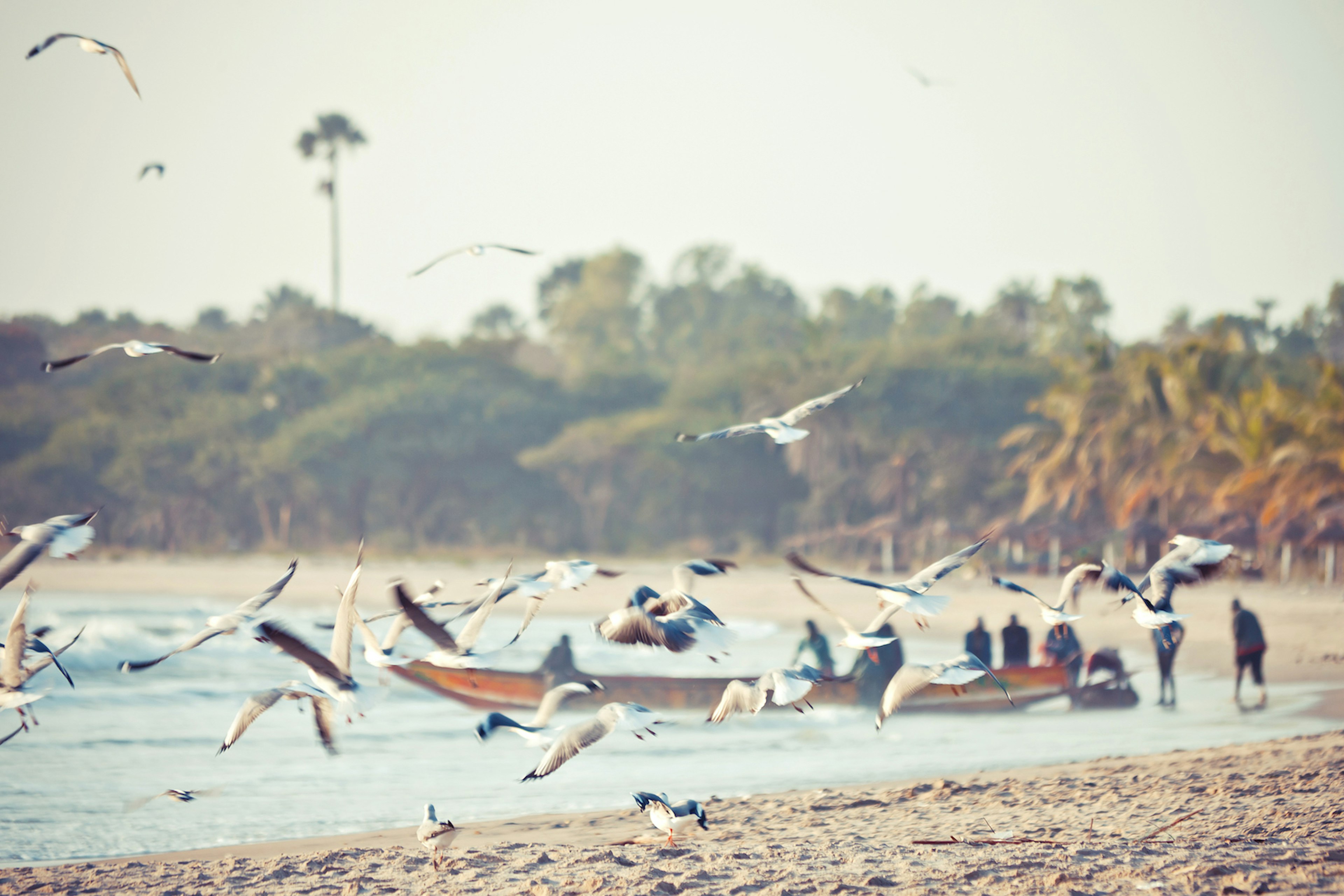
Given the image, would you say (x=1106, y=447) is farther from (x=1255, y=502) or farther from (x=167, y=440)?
(x=167, y=440)

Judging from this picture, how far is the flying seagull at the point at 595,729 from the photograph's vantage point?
Result: 703 cm

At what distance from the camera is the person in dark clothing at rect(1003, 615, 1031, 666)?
49.6ft

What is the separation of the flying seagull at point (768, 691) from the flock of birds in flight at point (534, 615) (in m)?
0.01

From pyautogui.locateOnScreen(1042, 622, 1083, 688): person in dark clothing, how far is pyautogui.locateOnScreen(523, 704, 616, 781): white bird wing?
9700mm

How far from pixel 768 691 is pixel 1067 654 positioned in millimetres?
9088

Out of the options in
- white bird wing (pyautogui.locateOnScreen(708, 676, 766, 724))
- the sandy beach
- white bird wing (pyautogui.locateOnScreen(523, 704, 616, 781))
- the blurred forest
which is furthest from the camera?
the blurred forest

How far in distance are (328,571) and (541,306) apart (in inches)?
1908

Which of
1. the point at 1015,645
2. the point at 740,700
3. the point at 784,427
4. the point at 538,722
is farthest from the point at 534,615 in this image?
the point at 1015,645

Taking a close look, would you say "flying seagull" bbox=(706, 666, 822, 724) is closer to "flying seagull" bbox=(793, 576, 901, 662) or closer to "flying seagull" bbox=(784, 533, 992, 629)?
"flying seagull" bbox=(793, 576, 901, 662)

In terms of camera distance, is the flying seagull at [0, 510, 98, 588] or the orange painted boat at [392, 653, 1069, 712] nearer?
the flying seagull at [0, 510, 98, 588]

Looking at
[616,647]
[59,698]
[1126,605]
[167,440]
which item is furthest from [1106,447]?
[167,440]

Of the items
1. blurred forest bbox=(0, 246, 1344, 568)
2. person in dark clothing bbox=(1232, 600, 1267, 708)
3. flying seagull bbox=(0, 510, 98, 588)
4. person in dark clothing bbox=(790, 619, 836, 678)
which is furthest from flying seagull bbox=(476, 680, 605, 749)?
blurred forest bbox=(0, 246, 1344, 568)

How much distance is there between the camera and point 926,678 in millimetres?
7773

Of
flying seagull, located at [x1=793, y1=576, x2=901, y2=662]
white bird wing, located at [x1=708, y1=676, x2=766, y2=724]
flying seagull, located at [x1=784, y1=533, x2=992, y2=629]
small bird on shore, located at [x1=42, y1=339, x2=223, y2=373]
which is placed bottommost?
white bird wing, located at [x1=708, y1=676, x2=766, y2=724]
